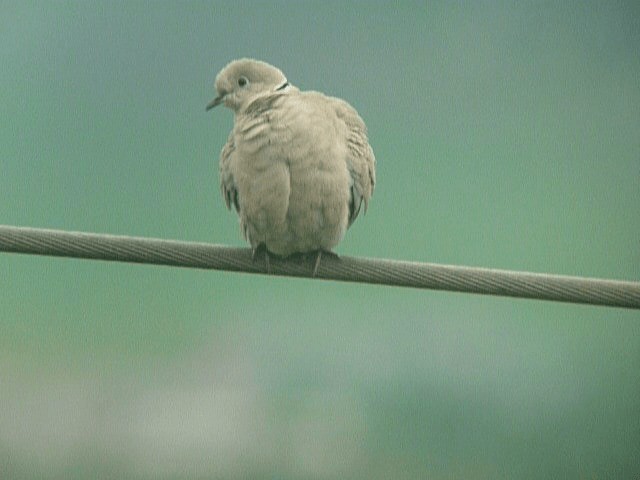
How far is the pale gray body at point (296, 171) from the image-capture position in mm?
3648

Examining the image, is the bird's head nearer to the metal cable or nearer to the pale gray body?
the pale gray body

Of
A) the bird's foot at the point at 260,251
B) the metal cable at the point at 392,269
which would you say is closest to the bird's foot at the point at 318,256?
the bird's foot at the point at 260,251

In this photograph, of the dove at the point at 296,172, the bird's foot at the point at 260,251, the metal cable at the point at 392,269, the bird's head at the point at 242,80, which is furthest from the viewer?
the bird's head at the point at 242,80

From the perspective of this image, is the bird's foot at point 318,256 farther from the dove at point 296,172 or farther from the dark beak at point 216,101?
the dark beak at point 216,101

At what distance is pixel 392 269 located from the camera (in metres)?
3.10

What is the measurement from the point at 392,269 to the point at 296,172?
721 millimetres

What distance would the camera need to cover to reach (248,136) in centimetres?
379

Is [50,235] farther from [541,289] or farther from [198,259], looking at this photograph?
[541,289]

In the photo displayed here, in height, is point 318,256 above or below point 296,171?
below

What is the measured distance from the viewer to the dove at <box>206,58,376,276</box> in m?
3.65

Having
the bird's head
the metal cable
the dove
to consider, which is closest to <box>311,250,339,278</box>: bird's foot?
the dove

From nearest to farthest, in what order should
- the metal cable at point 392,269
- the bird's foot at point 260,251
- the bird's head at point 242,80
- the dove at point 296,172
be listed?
the metal cable at point 392,269
the bird's foot at point 260,251
the dove at point 296,172
the bird's head at point 242,80

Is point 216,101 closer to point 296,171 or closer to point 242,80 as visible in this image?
point 242,80

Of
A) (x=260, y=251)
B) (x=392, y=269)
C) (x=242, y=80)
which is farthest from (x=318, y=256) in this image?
(x=242, y=80)
